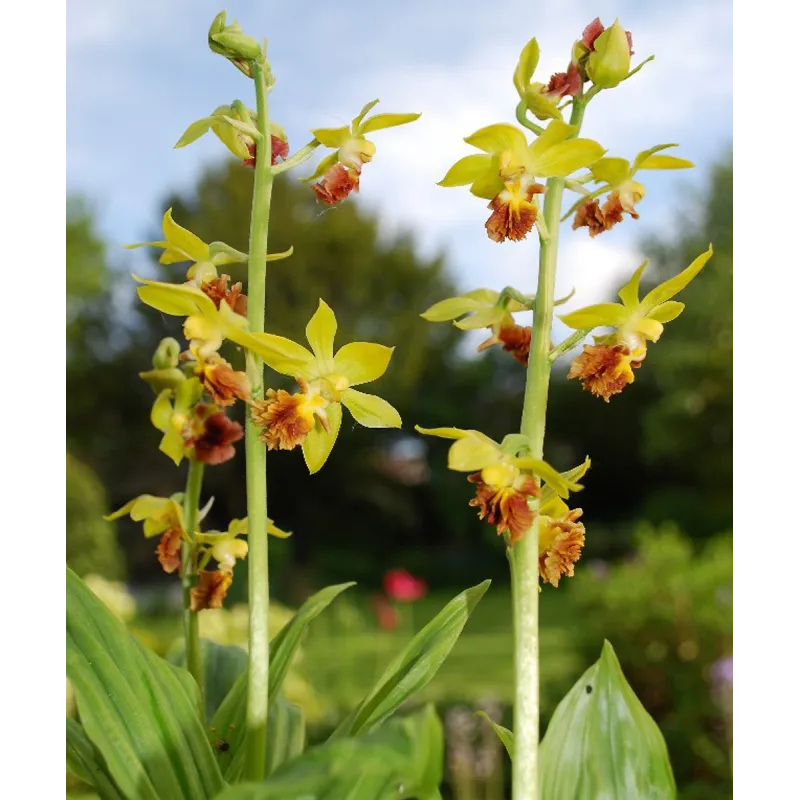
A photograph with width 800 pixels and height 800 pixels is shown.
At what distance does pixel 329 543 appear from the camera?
4.34 meters

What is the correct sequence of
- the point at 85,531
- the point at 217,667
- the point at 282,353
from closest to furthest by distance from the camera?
the point at 282,353 < the point at 217,667 < the point at 85,531

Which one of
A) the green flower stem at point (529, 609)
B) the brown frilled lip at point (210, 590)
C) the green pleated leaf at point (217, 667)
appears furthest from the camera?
the green pleated leaf at point (217, 667)

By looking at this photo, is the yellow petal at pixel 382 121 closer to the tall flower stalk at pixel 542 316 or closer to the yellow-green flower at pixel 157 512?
the tall flower stalk at pixel 542 316

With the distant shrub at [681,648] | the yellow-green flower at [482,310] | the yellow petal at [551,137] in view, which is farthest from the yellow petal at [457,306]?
the distant shrub at [681,648]

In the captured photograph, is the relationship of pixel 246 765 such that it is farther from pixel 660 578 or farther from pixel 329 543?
pixel 329 543

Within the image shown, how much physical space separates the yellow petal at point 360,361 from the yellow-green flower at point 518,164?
0.09m

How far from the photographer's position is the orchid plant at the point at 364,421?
453 mm

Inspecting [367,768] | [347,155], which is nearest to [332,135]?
[347,155]

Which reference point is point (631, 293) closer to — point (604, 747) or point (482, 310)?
point (482, 310)

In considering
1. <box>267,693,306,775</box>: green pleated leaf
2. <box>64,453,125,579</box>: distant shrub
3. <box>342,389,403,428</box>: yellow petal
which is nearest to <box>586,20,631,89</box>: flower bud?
<box>342,389,403,428</box>: yellow petal

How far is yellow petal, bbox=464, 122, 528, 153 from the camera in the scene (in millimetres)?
475

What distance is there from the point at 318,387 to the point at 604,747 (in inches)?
11.1

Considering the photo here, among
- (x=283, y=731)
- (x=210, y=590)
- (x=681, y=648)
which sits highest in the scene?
(x=210, y=590)

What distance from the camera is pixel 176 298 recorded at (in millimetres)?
470
